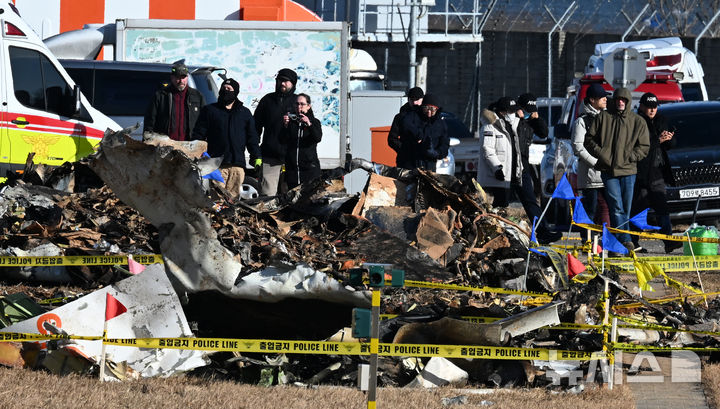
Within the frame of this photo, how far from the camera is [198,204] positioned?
719 centimetres

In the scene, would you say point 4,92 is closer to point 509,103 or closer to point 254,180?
point 254,180

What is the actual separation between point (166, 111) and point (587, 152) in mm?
4490

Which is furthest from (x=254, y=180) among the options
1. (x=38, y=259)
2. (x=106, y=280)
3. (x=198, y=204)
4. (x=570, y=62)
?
(x=570, y=62)

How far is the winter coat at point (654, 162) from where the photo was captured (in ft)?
45.4

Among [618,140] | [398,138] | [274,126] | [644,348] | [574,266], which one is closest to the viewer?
[644,348]

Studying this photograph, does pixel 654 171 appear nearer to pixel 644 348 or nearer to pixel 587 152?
pixel 587 152

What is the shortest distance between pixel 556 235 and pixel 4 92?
249 inches

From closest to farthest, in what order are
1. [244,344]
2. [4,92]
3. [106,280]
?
[244,344]
[106,280]
[4,92]

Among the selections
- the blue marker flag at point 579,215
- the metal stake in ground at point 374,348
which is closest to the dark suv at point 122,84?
the blue marker flag at point 579,215

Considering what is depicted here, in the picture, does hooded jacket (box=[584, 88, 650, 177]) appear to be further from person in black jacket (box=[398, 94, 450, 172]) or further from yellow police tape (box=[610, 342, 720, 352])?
yellow police tape (box=[610, 342, 720, 352])

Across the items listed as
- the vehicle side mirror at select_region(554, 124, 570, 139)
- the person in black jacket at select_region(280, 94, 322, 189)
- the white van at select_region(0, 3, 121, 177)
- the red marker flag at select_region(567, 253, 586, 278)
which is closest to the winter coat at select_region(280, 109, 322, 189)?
the person in black jacket at select_region(280, 94, 322, 189)

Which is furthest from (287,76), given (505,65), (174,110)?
(505,65)

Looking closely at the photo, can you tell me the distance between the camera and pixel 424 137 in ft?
44.2

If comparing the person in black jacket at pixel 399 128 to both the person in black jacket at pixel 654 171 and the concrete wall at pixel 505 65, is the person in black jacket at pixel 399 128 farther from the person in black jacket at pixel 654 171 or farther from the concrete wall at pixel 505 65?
the concrete wall at pixel 505 65
